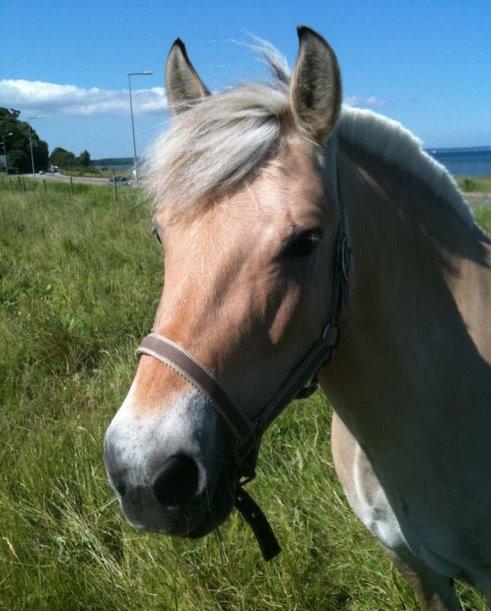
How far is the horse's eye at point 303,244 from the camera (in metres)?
1.47

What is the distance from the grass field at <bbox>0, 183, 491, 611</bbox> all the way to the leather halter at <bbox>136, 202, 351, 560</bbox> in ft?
0.98

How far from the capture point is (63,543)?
2.68 meters

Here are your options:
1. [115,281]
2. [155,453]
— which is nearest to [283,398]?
[155,453]

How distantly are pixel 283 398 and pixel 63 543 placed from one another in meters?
1.70

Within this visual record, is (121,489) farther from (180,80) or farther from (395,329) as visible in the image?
(180,80)

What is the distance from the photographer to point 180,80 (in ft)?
6.49

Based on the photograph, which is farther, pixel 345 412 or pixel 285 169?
pixel 345 412

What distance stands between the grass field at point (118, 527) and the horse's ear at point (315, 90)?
2.53ft

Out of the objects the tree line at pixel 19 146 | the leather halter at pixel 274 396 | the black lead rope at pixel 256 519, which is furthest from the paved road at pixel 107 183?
the tree line at pixel 19 146

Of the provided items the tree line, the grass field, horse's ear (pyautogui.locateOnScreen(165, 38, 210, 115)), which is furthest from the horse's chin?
the tree line

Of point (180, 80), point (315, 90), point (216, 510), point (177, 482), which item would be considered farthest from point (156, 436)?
point (180, 80)

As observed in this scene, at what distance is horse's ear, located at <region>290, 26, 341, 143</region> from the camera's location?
158cm

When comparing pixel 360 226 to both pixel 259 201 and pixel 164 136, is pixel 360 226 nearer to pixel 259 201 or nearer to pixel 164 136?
pixel 259 201

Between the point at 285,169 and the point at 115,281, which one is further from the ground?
the point at 285,169
